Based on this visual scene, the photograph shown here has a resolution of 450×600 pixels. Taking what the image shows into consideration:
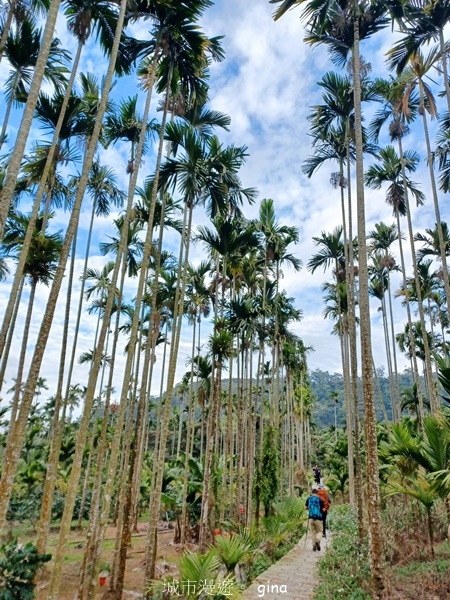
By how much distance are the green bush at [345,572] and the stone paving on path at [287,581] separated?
0.30 m

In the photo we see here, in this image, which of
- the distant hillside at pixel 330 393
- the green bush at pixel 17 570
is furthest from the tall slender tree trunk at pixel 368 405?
the distant hillside at pixel 330 393

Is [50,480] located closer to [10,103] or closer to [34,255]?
[34,255]

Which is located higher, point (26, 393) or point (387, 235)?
point (387, 235)

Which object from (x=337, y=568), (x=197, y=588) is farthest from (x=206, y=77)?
(x=337, y=568)

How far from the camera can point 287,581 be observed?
284 inches

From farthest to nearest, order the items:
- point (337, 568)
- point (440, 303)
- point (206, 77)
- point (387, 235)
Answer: point (440, 303) < point (387, 235) < point (206, 77) < point (337, 568)

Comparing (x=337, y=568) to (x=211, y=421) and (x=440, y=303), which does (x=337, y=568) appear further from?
(x=440, y=303)

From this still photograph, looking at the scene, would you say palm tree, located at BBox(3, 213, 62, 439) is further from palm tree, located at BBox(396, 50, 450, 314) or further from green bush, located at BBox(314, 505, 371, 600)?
palm tree, located at BBox(396, 50, 450, 314)

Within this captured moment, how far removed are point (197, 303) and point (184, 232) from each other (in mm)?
6237

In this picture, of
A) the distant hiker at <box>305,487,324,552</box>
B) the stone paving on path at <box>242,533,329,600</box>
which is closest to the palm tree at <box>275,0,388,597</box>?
the stone paving on path at <box>242,533,329,600</box>

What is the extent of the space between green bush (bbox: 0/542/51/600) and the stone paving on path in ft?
11.0

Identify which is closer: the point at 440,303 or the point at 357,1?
the point at 357,1

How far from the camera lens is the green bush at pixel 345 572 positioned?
5.95 meters

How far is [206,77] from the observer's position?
980 cm
